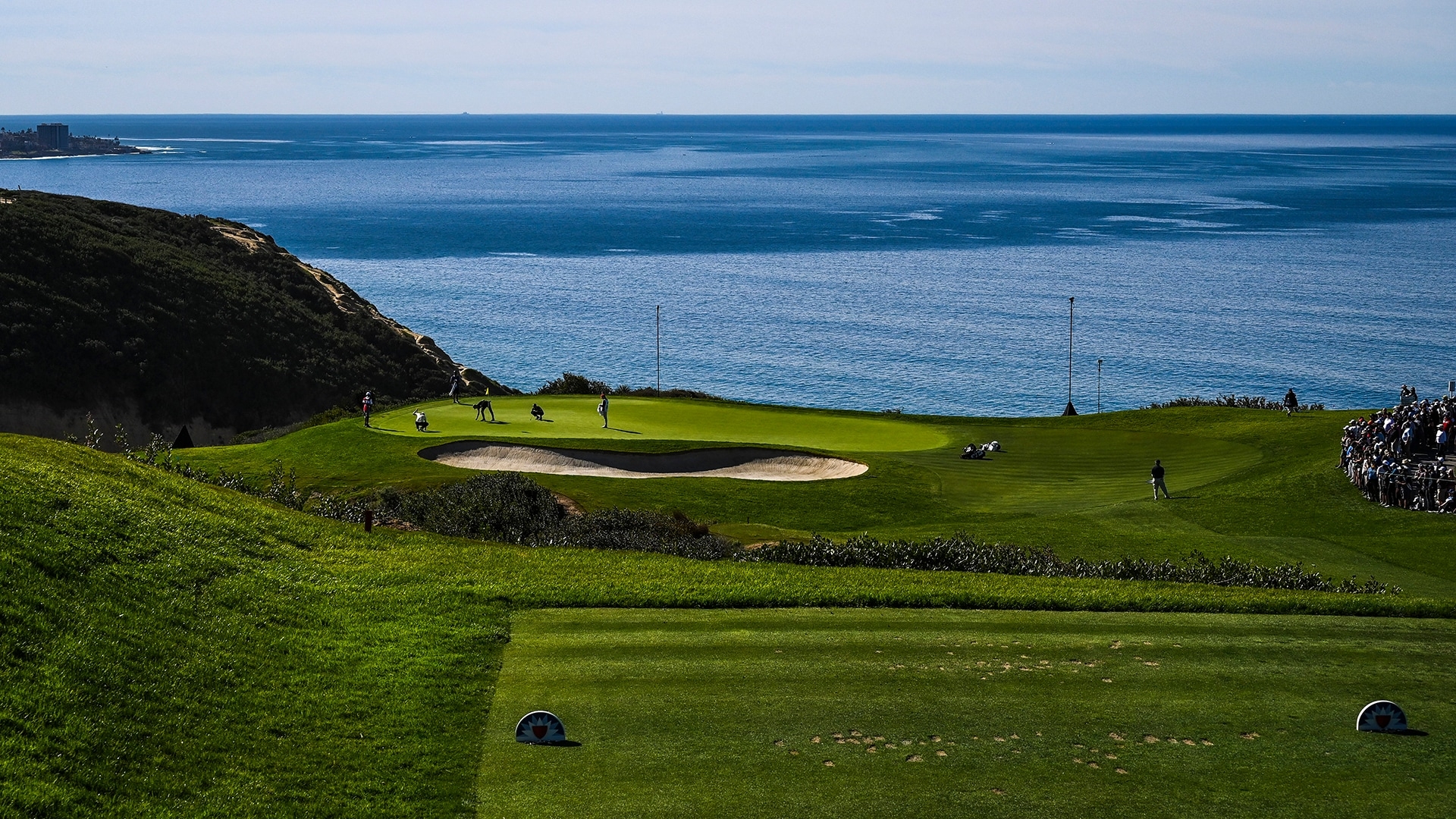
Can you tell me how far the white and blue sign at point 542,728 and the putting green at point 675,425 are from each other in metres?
22.9

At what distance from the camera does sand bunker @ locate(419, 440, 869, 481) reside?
34.2 meters

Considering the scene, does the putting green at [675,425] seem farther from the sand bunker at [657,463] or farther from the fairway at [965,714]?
the fairway at [965,714]

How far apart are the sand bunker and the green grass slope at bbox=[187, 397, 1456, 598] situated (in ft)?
1.70

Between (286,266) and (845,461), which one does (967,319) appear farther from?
(845,461)

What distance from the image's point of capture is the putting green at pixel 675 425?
37062 millimetres

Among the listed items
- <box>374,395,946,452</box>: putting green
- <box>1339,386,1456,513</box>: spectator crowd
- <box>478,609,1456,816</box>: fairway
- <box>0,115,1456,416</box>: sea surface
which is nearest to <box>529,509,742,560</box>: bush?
<box>478,609,1456,816</box>: fairway

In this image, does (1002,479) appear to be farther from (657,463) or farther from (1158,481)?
(657,463)

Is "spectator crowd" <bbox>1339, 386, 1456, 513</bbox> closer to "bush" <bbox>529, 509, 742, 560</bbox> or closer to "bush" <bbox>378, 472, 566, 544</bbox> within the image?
"bush" <bbox>529, 509, 742, 560</bbox>

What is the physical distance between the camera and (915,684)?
594 inches

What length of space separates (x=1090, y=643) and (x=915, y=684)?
3251 mm

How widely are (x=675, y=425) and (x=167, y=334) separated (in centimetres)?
3597

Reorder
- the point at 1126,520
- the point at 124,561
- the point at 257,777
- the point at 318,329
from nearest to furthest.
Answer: the point at 257,777
the point at 124,561
the point at 1126,520
the point at 318,329

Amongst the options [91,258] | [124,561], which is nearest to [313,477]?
[124,561]

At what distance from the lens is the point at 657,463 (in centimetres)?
3462
